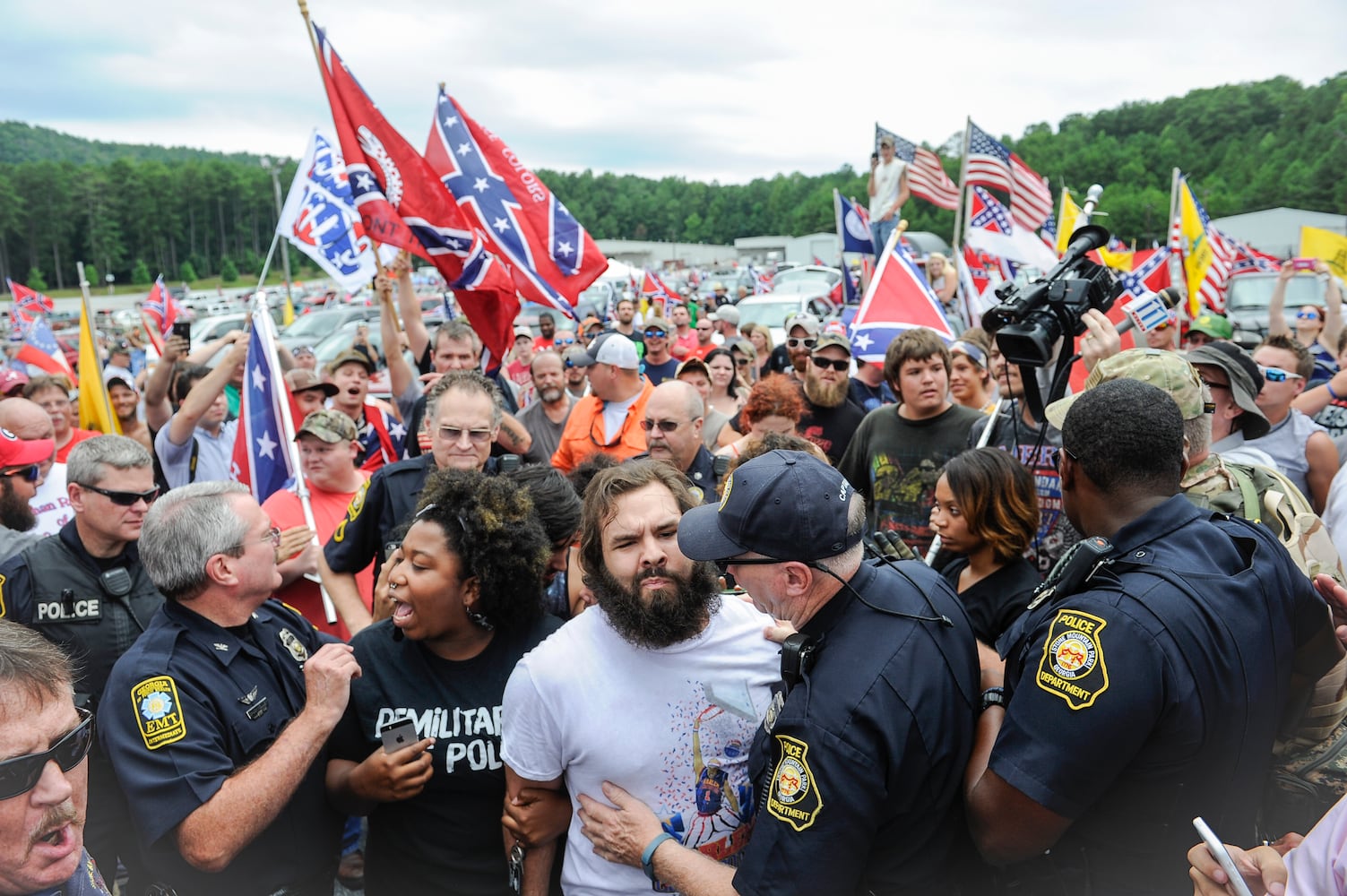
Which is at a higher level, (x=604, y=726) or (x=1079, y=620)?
(x=1079, y=620)

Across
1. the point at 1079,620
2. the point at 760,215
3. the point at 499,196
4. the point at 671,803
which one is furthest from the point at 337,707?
the point at 760,215

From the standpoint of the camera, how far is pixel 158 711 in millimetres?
2484

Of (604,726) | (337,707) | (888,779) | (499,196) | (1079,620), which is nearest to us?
(888,779)

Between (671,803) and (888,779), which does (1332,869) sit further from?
(671,803)

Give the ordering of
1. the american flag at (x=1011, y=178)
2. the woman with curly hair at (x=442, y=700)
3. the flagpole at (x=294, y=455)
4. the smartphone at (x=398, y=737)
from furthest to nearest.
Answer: the american flag at (x=1011, y=178)
the flagpole at (x=294, y=455)
the woman with curly hair at (x=442, y=700)
the smartphone at (x=398, y=737)

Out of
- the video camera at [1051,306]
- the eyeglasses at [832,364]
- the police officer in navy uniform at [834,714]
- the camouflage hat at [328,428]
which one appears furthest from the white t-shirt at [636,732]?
the eyeglasses at [832,364]

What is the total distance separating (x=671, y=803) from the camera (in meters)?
2.35

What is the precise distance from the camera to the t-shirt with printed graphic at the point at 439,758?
8.88 feet

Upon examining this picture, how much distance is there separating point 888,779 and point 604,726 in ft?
2.46

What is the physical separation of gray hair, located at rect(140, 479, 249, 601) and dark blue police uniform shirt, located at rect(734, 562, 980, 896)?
1834mm

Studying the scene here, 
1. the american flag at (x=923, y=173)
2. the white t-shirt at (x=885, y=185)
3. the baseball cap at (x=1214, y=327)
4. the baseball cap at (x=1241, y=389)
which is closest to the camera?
the baseball cap at (x=1241, y=389)

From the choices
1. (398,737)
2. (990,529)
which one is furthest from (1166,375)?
(398,737)

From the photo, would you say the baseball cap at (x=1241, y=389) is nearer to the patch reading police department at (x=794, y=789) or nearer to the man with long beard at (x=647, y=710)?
the man with long beard at (x=647, y=710)

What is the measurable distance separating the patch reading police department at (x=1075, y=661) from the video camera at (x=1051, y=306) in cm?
166
